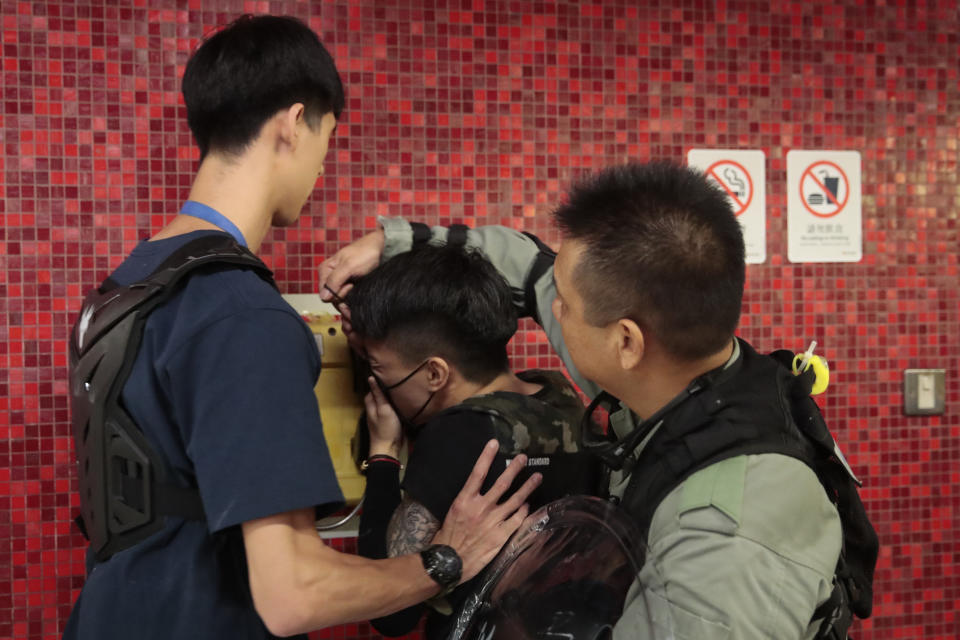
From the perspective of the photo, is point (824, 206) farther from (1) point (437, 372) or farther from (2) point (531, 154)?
(1) point (437, 372)

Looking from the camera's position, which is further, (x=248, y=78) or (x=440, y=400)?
(x=440, y=400)

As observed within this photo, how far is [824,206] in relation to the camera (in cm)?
257

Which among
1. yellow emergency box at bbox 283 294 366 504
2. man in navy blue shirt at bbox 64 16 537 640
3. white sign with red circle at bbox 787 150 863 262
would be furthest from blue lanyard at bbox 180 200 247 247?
white sign with red circle at bbox 787 150 863 262

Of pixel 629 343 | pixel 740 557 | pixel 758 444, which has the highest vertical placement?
pixel 629 343

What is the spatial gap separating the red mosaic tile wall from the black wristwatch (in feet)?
3.20

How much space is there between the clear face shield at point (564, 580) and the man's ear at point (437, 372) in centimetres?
44

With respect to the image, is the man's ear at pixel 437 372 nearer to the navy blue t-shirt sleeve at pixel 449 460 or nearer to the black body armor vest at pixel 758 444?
the navy blue t-shirt sleeve at pixel 449 460

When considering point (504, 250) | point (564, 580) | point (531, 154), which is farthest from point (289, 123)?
point (531, 154)

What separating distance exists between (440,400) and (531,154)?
960 mm

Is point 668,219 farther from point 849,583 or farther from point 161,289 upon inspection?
point 161,289

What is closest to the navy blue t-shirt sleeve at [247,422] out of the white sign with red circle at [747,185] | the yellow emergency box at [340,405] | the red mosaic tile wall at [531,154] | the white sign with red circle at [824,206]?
the yellow emergency box at [340,405]

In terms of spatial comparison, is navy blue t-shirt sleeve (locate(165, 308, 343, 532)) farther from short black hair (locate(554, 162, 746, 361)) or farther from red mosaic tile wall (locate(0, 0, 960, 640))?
red mosaic tile wall (locate(0, 0, 960, 640))

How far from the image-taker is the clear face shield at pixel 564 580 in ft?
3.74

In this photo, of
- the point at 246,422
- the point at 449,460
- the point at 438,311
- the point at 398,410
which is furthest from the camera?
the point at 398,410
